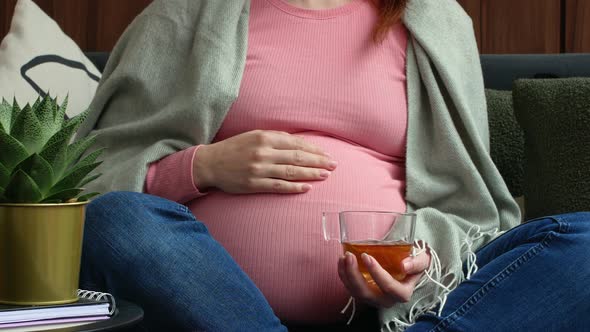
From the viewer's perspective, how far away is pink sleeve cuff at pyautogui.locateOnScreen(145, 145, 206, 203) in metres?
1.39

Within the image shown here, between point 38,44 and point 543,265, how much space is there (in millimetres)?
1242

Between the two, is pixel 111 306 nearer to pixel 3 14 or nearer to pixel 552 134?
pixel 552 134

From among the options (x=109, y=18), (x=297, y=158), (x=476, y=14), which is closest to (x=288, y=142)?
(x=297, y=158)

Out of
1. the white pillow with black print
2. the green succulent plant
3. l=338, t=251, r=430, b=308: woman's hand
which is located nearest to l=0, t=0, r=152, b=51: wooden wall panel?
the white pillow with black print

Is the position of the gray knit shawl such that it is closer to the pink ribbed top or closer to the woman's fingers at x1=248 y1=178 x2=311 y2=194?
the pink ribbed top

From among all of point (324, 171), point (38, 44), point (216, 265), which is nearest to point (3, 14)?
point (38, 44)

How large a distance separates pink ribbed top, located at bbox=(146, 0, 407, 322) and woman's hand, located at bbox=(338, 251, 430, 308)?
0.11 meters

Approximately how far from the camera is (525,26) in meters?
2.20

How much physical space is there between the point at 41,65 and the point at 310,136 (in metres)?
0.74

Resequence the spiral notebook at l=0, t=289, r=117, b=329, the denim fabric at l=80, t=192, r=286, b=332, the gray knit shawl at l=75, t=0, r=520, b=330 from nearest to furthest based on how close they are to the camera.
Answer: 1. the spiral notebook at l=0, t=289, r=117, b=329
2. the denim fabric at l=80, t=192, r=286, b=332
3. the gray knit shawl at l=75, t=0, r=520, b=330

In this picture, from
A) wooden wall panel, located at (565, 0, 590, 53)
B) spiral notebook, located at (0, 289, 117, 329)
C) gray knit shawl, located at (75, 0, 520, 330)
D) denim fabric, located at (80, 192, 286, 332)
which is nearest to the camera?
spiral notebook, located at (0, 289, 117, 329)


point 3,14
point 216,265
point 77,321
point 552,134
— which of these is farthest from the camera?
point 3,14

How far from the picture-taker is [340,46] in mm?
1530

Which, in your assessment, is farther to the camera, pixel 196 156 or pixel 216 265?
pixel 196 156
